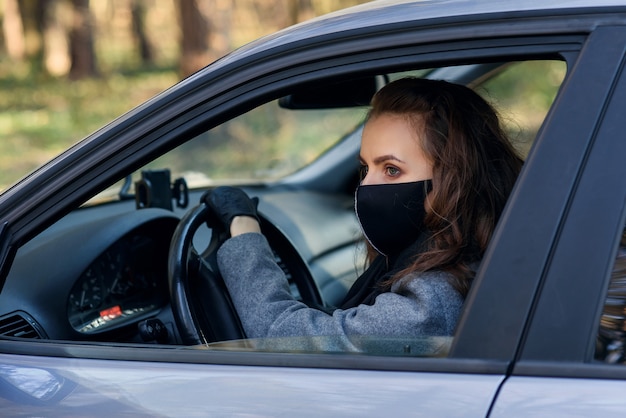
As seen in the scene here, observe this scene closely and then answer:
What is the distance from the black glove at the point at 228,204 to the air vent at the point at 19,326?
521mm

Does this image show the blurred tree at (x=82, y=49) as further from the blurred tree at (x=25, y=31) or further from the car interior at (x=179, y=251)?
the car interior at (x=179, y=251)

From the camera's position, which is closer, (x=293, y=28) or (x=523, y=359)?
(x=523, y=359)

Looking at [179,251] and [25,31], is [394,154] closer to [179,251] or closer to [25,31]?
[179,251]

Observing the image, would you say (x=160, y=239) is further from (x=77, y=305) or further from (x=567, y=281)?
(x=567, y=281)

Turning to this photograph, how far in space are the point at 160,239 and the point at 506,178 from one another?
45.1 inches

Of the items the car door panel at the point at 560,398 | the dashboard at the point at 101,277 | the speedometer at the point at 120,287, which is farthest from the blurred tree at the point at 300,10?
the car door panel at the point at 560,398

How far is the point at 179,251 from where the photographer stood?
7.37 ft

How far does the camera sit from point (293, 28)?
6.17 feet

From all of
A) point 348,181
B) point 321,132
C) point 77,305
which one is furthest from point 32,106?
point 77,305

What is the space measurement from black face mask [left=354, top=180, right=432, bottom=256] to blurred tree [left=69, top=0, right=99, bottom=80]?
1837 centimetres

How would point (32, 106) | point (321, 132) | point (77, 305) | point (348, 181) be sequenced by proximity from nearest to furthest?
1. point (77, 305)
2. point (348, 181)
3. point (321, 132)
4. point (32, 106)

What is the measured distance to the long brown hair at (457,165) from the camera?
6.39 ft

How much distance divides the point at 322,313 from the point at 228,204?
496mm

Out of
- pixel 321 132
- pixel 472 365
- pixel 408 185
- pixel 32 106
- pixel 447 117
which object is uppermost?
pixel 32 106
